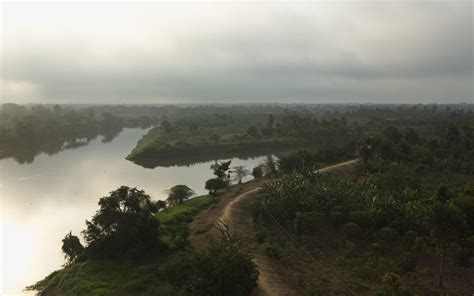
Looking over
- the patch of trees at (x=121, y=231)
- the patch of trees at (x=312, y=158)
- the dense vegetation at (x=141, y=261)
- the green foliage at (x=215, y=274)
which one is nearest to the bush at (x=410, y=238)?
the dense vegetation at (x=141, y=261)

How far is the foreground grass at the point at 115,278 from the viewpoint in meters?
29.6

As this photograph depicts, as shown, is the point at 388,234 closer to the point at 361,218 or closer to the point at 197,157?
the point at 361,218

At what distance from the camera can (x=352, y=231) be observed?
37.6m

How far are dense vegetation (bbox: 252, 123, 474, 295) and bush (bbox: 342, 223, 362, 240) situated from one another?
10 cm

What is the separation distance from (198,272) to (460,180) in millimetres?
57624

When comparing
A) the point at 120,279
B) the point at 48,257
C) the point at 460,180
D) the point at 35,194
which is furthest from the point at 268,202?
the point at 35,194

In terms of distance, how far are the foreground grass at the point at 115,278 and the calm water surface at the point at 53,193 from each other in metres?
3.89

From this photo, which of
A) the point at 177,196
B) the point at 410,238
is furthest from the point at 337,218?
the point at 177,196

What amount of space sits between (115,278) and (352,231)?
23.3 meters

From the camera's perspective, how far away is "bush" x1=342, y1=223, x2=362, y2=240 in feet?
123

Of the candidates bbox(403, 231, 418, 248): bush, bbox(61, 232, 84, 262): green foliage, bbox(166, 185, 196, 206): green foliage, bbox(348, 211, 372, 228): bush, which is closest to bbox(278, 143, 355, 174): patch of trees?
bbox(166, 185, 196, 206): green foliage

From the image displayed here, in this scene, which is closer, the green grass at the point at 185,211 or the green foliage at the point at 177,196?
the green grass at the point at 185,211

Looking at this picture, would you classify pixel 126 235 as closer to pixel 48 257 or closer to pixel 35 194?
pixel 48 257

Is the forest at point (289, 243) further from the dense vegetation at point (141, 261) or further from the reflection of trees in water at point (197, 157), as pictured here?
the reflection of trees in water at point (197, 157)
